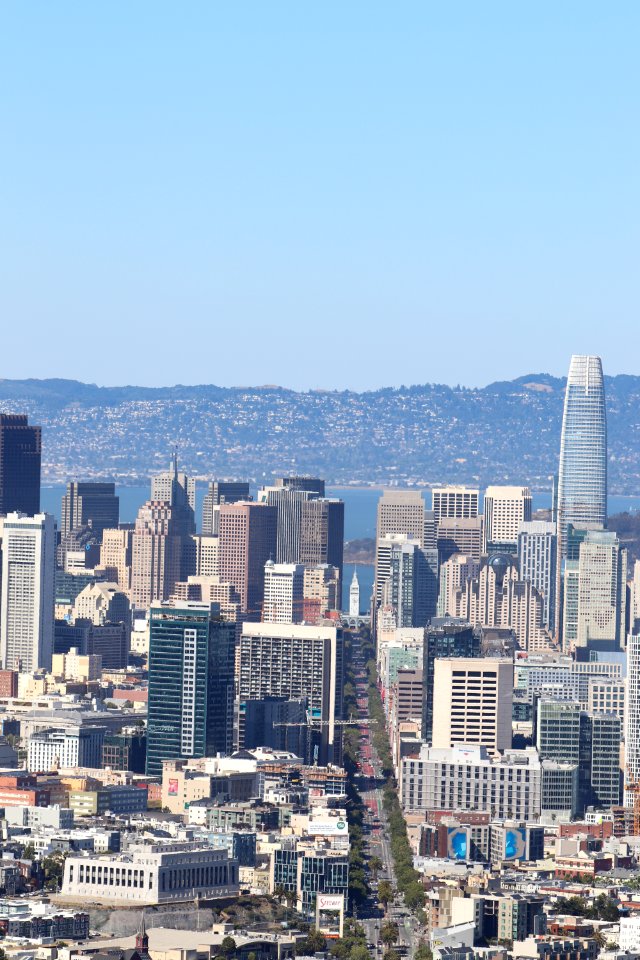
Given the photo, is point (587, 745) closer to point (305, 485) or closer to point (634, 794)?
point (634, 794)

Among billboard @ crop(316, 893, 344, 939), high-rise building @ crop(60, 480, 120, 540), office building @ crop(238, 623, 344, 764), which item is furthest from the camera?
high-rise building @ crop(60, 480, 120, 540)

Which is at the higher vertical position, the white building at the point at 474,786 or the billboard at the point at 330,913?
the white building at the point at 474,786

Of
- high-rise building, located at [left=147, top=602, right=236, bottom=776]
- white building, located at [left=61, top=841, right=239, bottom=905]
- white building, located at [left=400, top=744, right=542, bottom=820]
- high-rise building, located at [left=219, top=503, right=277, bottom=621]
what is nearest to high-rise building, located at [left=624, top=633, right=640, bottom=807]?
white building, located at [left=400, top=744, right=542, bottom=820]

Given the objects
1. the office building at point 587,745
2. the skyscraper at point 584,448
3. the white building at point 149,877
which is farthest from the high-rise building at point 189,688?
the skyscraper at point 584,448

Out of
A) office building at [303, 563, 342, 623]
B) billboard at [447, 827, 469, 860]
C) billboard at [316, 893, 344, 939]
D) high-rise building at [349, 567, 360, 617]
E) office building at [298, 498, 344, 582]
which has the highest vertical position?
office building at [298, 498, 344, 582]

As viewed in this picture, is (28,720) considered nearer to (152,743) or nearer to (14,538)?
(152,743)

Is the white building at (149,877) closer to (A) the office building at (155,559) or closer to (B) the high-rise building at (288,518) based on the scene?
(A) the office building at (155,559)

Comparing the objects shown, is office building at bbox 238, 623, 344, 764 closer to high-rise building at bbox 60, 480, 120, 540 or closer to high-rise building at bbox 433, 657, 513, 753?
Result: high-rise building at bbox 433, 657, 513, 753

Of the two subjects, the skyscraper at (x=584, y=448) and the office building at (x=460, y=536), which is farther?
the skyscraper at (x=584, y=448)
